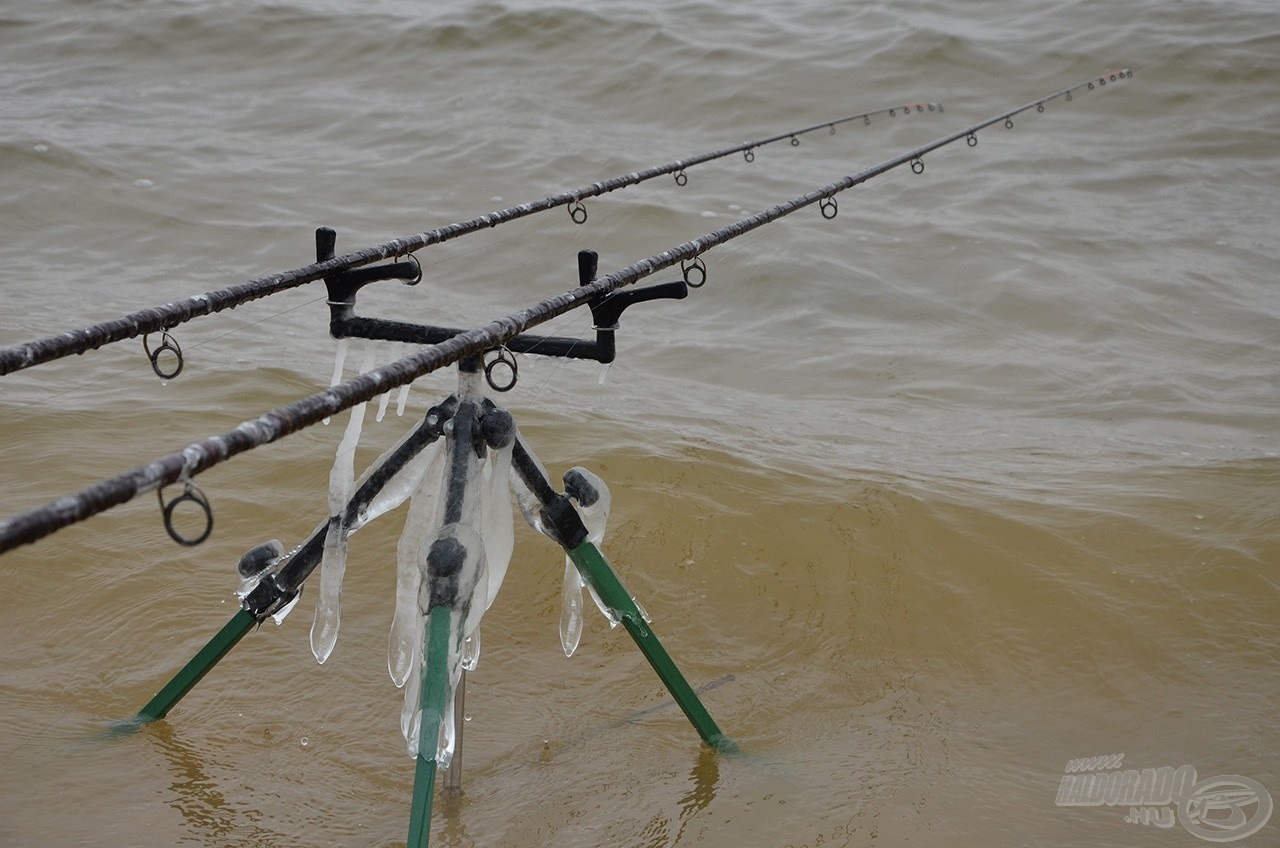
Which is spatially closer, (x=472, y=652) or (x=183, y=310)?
(x=183, y=310)

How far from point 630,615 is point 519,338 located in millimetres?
591

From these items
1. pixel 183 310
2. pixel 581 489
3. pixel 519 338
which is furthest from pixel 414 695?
pixel 183 310

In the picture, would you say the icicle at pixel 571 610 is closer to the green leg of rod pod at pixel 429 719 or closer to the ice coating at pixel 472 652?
the ice coating at pixel 472 652

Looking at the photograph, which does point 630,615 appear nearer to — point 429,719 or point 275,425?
point 429,719

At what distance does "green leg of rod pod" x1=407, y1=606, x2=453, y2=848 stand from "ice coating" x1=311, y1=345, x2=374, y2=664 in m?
0.32

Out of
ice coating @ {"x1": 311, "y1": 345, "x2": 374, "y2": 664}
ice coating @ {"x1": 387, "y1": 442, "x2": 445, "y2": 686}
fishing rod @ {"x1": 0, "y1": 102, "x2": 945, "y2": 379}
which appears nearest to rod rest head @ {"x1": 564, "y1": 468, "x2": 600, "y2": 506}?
ice coating @ {"x1": 387, "y1": 442, "x2": 445, "y2": 686}

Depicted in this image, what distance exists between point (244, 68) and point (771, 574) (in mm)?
9857

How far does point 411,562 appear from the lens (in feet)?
7.70

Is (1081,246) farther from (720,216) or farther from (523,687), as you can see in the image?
(523,687)

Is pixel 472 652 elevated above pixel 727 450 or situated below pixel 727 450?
above

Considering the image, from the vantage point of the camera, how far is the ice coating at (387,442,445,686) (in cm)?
233

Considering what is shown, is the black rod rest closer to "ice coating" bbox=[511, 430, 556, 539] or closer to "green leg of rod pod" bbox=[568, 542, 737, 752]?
"ice coating" bbox=[511, 430, 556, 539]

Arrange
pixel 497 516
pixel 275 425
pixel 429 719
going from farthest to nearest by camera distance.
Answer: pixel 497 516 → pixel 429 719 → pixel 275 425

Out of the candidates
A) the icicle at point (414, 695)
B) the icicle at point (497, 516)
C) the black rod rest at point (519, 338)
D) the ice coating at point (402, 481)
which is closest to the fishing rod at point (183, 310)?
the black rod rest at point (519, 338)
